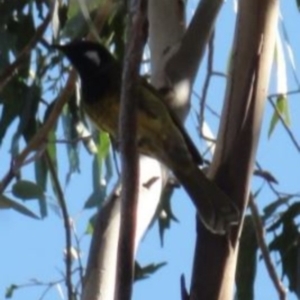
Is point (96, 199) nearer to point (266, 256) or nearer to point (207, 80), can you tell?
point (207, 80)

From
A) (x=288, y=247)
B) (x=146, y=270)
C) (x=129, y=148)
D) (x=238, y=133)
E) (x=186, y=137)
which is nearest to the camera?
(x=129, y=148)

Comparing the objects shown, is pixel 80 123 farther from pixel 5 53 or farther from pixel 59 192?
pixel 59 192

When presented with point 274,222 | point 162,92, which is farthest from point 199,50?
point 274,222

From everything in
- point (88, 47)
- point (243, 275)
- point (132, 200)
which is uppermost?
point (88, 47)

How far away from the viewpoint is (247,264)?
2.41 metres

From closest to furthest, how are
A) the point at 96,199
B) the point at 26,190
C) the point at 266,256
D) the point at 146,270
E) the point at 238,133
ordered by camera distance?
the point at 238,133
the point at 266,256
the point at 26,190
the point at 146,270
the point at 96,199

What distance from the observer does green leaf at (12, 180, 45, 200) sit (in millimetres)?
2252

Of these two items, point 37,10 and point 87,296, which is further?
point 37,10

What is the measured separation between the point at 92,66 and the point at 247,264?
0.51m

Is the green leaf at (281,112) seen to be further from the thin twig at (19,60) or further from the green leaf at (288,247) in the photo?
the thin twig at (19,60)

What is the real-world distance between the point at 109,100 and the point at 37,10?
66 centimetres

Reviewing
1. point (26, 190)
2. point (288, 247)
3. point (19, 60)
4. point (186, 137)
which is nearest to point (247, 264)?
point (288, 247)

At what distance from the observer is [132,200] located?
1.49 metres

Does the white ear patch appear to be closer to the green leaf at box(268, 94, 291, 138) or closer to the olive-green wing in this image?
the olive-green wing
